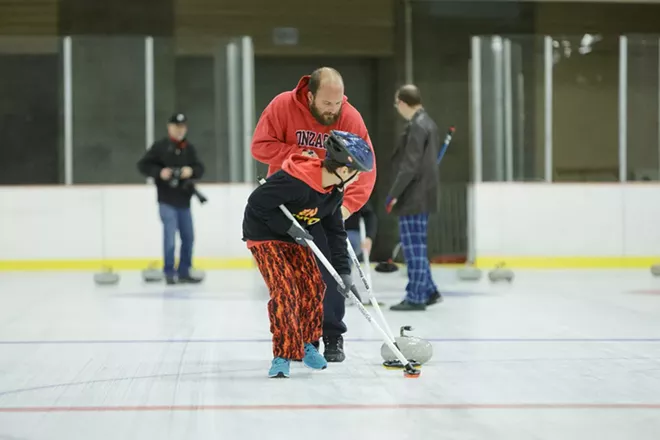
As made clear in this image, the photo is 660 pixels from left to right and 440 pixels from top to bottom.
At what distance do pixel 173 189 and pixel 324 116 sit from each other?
4.21 m

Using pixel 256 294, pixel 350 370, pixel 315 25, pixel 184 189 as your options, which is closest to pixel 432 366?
pixel 350 370

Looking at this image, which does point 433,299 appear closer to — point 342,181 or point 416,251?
point 416,251

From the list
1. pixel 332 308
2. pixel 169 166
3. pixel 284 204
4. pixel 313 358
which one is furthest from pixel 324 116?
pixel 169 166

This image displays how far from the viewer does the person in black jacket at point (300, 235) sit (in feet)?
11.6

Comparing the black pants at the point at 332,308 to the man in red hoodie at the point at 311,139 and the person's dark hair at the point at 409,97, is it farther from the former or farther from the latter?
the person's dark hair at the point at 409,97

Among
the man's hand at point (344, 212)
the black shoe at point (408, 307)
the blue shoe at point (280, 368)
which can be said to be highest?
the man's hand at point (344, 212)

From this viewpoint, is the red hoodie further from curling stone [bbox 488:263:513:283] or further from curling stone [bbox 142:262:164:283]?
curling stone [bbox 142:262:164:283]

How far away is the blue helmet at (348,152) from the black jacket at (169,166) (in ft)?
15.0

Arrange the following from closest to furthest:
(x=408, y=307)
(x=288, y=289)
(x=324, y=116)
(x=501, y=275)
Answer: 1. (x=288, y=289)
2. (x=324, y=116)
3. (x=408, y=307)
4. (x=501, y=275)

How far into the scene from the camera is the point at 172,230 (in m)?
8.00

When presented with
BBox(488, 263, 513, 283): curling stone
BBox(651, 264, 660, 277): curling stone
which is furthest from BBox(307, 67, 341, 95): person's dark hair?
BBox(651, 264, 660, 277): curling stone

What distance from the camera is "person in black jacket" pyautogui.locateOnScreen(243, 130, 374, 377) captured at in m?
3.53

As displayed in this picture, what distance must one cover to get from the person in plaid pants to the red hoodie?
1.71 m

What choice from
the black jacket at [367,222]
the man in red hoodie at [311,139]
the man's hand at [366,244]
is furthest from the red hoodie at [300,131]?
the black jacket at [367,222]
